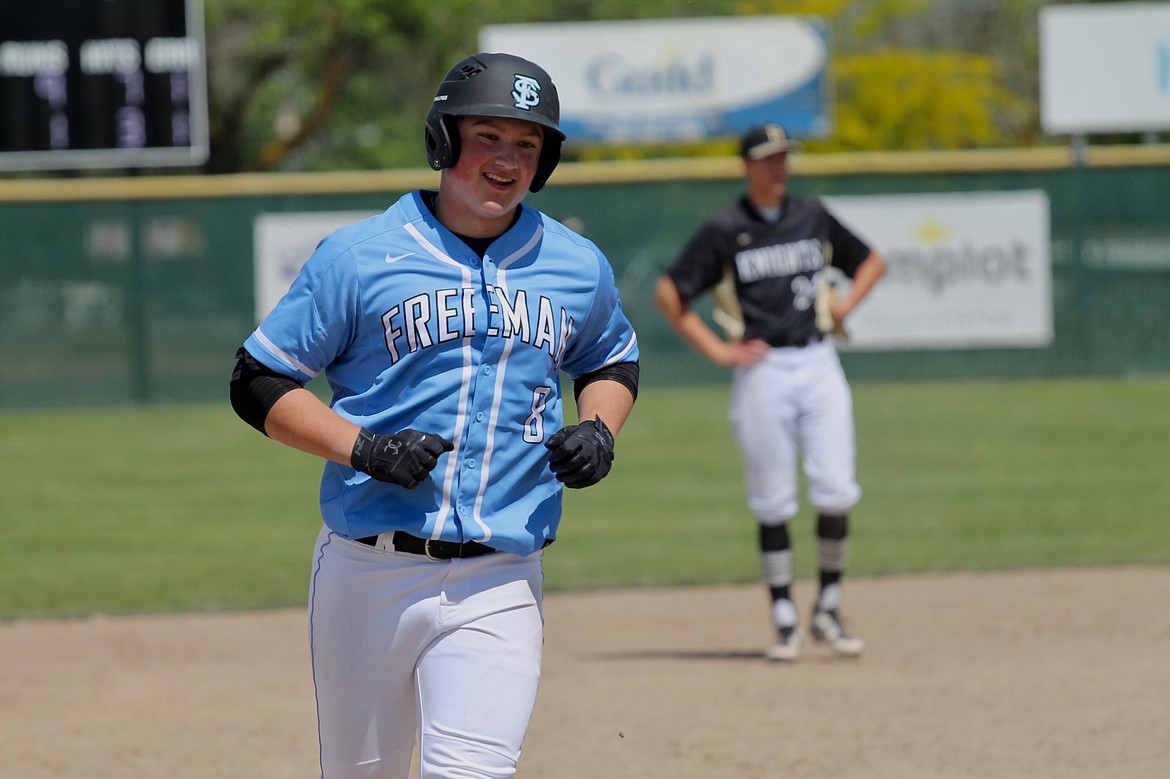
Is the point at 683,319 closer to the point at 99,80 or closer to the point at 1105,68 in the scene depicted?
the point at 99,80

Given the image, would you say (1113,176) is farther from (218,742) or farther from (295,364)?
(295,364)

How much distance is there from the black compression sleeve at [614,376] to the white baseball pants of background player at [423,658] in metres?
0.46

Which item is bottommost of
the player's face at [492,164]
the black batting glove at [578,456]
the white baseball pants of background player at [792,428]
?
the white baseball pants of background player at [792,428]

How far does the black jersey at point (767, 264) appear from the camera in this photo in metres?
6.71

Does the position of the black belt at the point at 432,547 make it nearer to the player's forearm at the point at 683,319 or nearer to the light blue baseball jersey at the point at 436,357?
the light blue baseball jersey at the point at 436,357

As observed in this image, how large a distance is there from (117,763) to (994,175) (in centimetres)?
1409

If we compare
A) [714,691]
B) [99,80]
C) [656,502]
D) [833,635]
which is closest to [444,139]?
[714,691]

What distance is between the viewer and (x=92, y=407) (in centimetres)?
1745

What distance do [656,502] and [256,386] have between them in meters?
8.05

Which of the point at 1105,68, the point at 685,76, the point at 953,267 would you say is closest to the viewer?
the point at 953,267

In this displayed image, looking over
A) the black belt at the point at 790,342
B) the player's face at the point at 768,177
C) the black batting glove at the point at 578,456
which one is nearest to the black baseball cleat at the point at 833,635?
the black belt at the point at 790,342

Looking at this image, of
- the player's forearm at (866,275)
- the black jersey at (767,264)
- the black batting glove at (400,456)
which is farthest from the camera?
the player's forearm at (866,275)

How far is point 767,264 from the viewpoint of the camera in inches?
266

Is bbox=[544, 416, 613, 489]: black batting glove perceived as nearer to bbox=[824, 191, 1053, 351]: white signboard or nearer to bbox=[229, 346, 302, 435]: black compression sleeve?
bbox=[229, 346, 302, 435]: black compression sleeve
